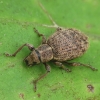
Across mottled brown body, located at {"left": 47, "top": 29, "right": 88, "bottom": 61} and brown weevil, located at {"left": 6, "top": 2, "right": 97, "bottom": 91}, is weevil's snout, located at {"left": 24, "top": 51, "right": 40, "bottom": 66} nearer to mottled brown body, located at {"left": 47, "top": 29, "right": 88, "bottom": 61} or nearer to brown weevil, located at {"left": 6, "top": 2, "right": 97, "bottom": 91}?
brown weevil, located at {"left": 6, "top": 2, "right": 97, "bottom": 91}

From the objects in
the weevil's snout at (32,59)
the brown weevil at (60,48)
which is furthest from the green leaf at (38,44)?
the brown weevil at (60,48)

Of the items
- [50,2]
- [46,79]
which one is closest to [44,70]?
[46,79]

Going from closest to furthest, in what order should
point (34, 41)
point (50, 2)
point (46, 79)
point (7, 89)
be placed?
point (7, 89), point (46, 79), point (34, 41), point (50, 2)

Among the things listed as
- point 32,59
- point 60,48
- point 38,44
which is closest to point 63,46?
point 60,48

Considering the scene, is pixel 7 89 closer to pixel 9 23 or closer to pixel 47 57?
pixel 47 57

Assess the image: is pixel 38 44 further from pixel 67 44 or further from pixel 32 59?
pixel 67 44

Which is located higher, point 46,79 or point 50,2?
point 50,2

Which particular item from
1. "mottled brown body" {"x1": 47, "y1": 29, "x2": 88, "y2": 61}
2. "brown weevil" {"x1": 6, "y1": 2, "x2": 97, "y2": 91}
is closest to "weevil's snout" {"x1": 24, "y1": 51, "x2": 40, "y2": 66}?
"brown weevil" {"x1": 6, "y1": 2, "x2": 97, "y2": 91}
